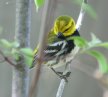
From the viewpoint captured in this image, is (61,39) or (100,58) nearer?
(100,58)

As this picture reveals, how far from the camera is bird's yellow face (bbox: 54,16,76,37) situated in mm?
2193

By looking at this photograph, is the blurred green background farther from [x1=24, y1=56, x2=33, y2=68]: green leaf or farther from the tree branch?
[x1=24, y1=56, x2=33, y2=68]: green leaf

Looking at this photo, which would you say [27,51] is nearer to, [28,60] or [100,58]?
[28,60]

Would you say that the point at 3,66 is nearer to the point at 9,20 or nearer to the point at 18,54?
the point at 9,20

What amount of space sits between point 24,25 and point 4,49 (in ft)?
0.25

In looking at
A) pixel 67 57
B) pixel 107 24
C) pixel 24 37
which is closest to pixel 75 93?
pixel 107 24

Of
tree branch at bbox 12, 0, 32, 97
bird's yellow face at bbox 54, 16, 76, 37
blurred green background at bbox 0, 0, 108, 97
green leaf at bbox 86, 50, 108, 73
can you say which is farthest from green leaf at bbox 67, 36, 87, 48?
blurred green background at bbox 0, 0, 108, 97

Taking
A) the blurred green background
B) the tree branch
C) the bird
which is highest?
the tree branch

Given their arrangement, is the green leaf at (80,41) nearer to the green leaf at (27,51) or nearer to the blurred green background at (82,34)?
the green leaf at (27,51)

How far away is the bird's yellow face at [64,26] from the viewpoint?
2.19 meters

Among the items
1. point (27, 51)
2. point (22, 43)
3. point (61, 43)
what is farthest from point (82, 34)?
point (27, 51)

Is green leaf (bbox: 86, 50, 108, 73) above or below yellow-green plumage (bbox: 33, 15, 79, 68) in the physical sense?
above

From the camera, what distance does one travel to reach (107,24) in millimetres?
4535

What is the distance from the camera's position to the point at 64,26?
A: 2275mm
